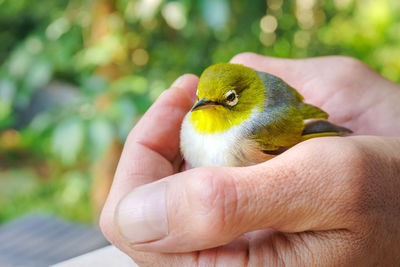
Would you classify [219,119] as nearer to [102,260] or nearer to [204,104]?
[204,104]

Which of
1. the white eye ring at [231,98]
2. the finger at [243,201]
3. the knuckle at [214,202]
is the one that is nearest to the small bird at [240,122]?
the white eye ring at [231,98]

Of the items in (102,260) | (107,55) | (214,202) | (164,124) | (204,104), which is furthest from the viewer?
(107,55)

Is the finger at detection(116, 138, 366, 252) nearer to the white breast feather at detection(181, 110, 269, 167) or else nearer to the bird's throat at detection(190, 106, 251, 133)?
the white breast feather at detection(181, 110, 269, 167)

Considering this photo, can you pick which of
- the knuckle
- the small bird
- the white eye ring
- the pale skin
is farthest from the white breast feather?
the knuckle

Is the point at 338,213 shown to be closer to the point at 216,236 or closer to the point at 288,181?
the point at 288,181

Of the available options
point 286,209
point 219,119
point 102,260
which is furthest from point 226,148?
point 102,260

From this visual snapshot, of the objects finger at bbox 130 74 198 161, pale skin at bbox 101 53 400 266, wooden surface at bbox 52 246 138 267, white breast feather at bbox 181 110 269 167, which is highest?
finger at bbox 130 74 198 161

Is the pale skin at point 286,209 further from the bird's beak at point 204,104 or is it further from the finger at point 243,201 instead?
the bird's beak at point 204,104
